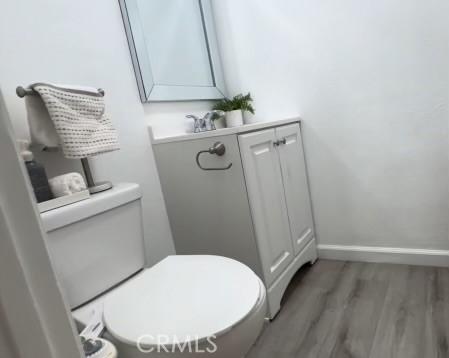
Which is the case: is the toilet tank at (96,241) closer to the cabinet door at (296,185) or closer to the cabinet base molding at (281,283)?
the cabinet base molding at (281,283)

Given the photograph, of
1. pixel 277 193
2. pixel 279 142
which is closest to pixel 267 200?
pixel 277 193

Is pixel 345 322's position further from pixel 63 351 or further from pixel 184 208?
pixel 63 351

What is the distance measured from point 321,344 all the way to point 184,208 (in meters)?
0.77

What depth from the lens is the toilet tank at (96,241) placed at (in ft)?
2.87

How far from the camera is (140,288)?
898 millimetres

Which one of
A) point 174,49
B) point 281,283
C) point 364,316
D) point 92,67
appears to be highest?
point 174,49

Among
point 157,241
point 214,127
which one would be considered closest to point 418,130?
point 214,127

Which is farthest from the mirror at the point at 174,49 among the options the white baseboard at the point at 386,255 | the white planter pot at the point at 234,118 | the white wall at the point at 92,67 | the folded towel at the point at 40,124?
the white baseboard at the point at 386,255

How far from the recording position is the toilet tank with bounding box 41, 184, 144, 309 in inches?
34.4

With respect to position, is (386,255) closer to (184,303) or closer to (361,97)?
(361,97)

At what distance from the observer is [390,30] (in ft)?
4.59

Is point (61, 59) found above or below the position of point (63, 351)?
above

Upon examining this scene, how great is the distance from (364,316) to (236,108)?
1167 mm

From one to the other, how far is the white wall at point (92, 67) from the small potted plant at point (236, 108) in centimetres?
42
